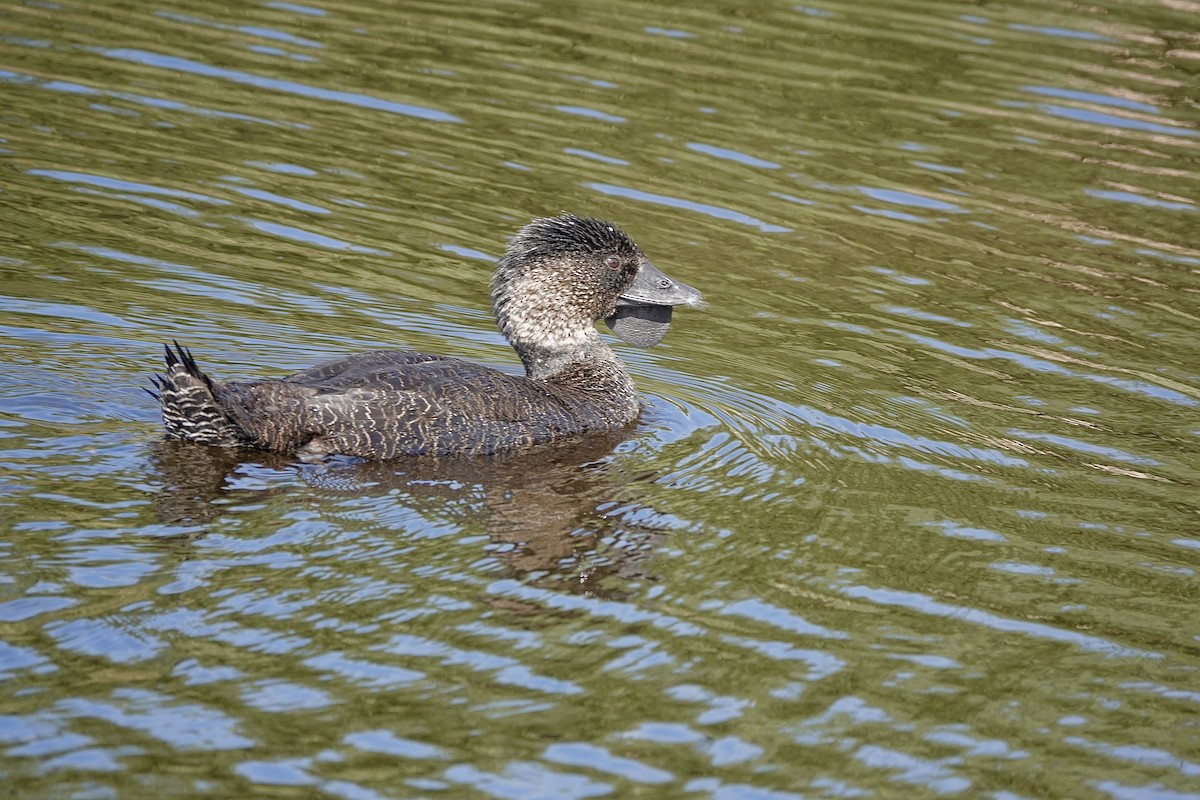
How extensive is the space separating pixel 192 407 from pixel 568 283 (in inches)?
111

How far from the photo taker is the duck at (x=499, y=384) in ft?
27.2

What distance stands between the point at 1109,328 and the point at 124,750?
28.2 feet

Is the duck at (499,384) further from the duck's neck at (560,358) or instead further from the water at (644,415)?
the water at (644,415)

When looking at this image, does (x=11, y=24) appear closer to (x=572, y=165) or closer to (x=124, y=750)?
(x=572, y=165)

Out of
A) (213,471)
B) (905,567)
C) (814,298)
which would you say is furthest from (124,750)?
(814,298)

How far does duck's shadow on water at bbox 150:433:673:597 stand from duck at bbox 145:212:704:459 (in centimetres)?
13

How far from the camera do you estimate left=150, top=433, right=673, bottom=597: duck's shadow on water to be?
740 cm

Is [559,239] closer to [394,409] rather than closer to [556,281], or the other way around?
[556,281]

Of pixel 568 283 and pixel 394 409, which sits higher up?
pixel 568 283

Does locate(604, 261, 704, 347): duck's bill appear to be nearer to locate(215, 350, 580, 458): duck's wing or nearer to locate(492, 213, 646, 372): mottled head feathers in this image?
locate(492, 213, 646, 372): mottled head feathers

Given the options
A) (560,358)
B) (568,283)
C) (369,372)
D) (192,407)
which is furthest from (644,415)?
(192,407)

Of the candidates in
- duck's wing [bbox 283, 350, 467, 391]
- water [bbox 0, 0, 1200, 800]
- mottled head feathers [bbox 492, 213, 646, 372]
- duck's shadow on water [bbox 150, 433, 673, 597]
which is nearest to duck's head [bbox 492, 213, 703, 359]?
mottled head feathers [bbox 492, 213, 646, 372]

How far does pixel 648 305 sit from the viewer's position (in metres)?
10.6

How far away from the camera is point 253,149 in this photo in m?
14.0
